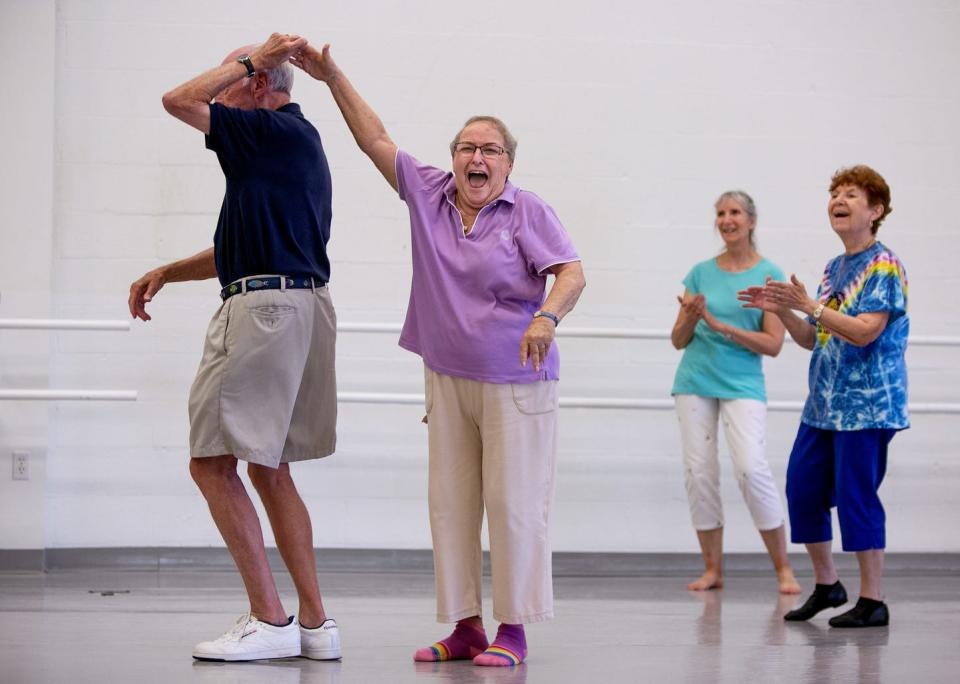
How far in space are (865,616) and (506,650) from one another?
1301mm

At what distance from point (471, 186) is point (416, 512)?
8.00ft

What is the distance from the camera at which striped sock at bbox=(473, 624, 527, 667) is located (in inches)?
105

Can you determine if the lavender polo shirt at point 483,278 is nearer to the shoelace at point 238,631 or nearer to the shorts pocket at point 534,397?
the shorts pocket at point 534,397

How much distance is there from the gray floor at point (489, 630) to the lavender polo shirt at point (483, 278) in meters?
0.66

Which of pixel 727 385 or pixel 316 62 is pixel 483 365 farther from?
pixel 727 385

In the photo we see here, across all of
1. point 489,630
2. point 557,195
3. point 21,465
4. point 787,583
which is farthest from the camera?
point 557,195

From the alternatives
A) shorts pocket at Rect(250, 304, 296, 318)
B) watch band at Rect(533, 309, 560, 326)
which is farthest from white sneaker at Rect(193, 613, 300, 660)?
watch band at Rect(533, 309, 560, 326)

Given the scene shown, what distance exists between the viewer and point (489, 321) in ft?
8.79

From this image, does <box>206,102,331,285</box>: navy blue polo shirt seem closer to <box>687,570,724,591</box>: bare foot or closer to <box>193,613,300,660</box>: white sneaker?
<box>193,613,300,660</box>: white sneaker

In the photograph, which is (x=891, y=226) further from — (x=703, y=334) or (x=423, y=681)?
(x=423, y=681)

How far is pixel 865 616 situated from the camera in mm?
3479

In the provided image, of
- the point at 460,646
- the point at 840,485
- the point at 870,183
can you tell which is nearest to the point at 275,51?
→ the point at 460,646

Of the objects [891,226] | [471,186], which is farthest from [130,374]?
[891,226]

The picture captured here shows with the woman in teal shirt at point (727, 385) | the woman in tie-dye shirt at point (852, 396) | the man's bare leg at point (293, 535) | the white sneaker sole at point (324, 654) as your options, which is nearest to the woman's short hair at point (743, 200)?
the woman in teal shirt at point (727, 385)
